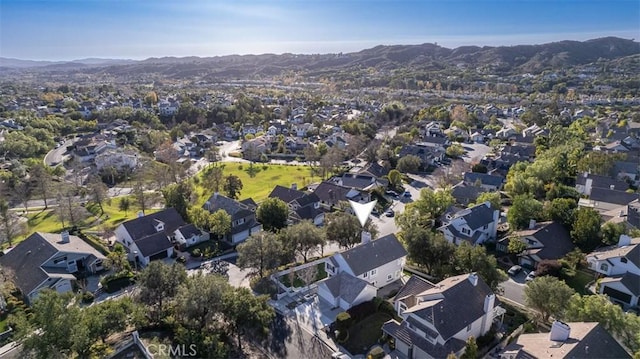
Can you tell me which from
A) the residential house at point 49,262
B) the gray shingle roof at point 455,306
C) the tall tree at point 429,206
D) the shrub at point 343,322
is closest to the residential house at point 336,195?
the tall tree at point 429,206

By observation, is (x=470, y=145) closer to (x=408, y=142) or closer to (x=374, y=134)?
(x=408, y=142)

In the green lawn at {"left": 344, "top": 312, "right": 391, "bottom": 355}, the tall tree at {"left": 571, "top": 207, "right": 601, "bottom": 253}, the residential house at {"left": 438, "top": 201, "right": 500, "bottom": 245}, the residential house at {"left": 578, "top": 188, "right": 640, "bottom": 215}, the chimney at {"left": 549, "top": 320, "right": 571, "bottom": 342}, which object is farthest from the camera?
the residential house at {"left": 578, "top": 188, "right": 640, "bottom": 215}

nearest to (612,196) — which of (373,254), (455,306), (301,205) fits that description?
(373,254)

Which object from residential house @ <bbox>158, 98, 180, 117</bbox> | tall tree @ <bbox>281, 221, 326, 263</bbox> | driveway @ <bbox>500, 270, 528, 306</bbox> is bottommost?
driveway @ <bbox>500, 270, 528, 306</bbox>

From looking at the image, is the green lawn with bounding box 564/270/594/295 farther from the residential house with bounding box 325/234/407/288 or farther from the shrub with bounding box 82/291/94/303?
the shrub with bounding box 82/291/94/303

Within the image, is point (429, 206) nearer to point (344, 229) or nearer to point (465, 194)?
point (465, 194)

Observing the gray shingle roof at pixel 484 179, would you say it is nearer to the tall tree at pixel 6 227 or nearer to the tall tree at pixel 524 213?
the tall tree at pixel 524 213

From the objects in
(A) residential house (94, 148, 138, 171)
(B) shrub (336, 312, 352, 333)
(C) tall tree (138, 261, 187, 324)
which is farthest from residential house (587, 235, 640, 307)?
(A) residential house (94, 148, 138, 171)
